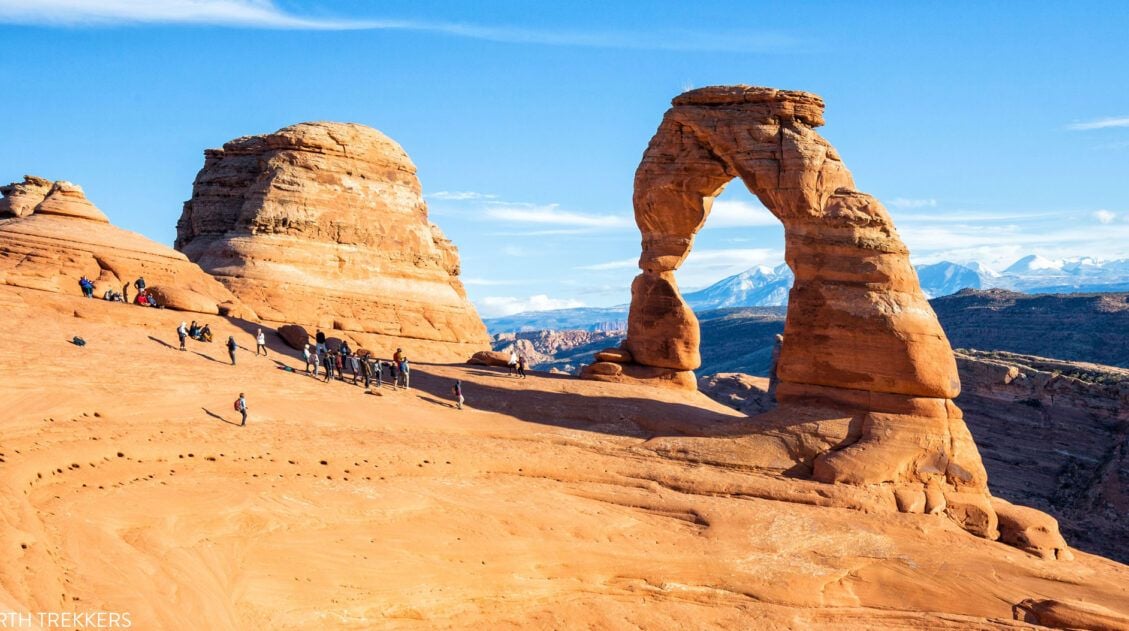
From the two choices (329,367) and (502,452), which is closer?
(502,452)

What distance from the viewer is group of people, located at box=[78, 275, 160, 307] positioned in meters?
30.5

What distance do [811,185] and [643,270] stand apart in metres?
8.27

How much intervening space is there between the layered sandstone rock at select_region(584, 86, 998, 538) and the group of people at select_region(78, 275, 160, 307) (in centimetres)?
1716

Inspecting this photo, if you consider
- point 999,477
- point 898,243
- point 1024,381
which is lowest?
point 999,477

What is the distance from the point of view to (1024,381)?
53469mm

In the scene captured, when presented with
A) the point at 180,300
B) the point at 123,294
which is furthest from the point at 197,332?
the point at 123,294

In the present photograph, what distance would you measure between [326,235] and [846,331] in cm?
2290

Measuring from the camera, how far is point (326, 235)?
41.2m

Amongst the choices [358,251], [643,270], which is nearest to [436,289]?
[358,251]

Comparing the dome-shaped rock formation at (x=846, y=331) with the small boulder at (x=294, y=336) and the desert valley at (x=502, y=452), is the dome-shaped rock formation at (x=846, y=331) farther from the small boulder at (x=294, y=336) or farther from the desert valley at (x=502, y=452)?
the small boulder at (x=294, y=336)

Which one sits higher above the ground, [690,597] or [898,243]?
[898,243]

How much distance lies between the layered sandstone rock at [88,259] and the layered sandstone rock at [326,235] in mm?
2890

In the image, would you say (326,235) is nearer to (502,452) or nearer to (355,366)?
(355,366)

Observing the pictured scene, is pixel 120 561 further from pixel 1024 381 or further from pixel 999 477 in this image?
pixel 1024 381
